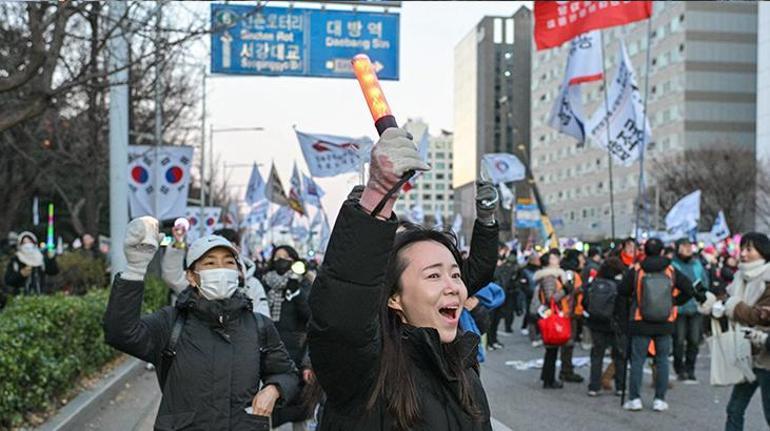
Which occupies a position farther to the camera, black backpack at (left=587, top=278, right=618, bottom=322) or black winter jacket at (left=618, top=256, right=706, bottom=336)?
black backpack at (left=587, top=278, right=618, bottom=322)

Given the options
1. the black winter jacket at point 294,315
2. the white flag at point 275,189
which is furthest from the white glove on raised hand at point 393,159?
the white flag at point 275,189

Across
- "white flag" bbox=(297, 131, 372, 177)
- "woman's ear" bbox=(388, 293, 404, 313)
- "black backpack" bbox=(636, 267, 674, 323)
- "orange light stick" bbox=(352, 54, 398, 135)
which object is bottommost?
"black backpack" bbox=(636, 267, 674, 323)

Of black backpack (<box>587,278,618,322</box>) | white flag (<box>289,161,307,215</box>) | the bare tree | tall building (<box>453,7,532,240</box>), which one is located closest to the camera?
black backpack (<box>587,278,618,322</box>)

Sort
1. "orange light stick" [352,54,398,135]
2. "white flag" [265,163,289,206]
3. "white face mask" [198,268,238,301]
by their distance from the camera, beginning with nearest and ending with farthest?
1. "orange light stick" [352,54,398,135]
2. "white face mask" [198,268,238,301]
3. "white flag" [265,163,289,206]

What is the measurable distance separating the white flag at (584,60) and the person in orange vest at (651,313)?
995 centimetres

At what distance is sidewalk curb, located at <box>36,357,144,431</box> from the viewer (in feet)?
25.5

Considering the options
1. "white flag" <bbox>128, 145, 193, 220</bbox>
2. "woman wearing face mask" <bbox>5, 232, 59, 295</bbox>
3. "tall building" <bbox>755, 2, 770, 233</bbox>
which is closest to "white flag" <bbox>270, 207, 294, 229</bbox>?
"white flag" <bbox>128, 145, 193, 220</bbox>

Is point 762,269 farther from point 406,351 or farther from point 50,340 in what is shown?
point 50,340

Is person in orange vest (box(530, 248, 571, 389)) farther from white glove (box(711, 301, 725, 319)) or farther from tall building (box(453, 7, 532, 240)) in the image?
tall building (box(453, 7, 532, 240))

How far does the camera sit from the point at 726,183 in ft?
166

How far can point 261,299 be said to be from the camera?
7281mm

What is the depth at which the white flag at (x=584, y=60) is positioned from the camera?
742 inches

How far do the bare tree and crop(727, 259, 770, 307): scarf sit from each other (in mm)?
43948

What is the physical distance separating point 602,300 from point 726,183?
43.4m
